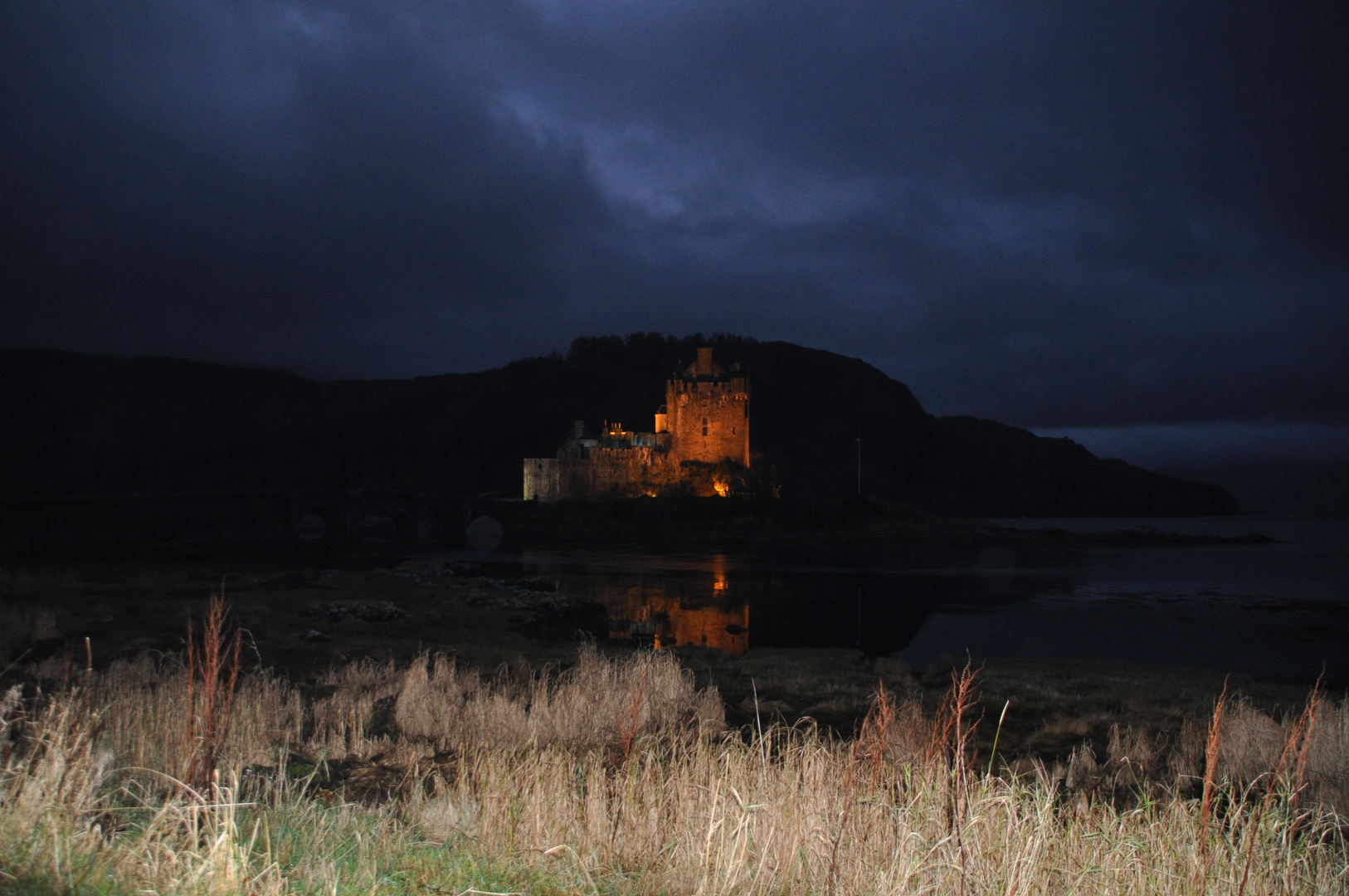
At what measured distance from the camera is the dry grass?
342cm

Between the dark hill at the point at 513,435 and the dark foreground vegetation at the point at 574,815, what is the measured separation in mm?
126105

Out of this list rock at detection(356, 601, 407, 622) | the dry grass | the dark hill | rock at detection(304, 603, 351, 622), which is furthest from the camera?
the dark hill

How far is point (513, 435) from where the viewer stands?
505 ft

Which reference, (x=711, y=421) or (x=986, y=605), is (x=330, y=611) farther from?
(x=711, y=421)

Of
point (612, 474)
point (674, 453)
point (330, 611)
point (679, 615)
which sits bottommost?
point (679, 615)

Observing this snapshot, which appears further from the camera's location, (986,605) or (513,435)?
(513,435)

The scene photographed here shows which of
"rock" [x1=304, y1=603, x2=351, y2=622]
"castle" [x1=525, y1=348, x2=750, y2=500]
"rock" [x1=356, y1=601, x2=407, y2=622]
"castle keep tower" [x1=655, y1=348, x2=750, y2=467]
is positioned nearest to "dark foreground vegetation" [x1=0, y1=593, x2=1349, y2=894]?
"rock" [x1=304, y1=603, x2=351, y2=622]

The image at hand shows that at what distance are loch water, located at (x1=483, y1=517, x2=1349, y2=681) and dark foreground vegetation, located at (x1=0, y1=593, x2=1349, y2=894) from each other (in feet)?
51.3

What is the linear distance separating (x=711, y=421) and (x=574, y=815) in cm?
8202

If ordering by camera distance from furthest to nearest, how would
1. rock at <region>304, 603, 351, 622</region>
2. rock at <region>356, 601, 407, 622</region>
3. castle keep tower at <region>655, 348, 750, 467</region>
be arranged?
castle keep tower at <region>655, 348, 750, 467</region>, rock at <region>356, 601, 407, 622</region>, rock at <region>304, 603, 351, 622</region>

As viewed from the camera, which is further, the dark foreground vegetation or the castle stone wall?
the castle stone wall

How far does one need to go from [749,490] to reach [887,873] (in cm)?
7699

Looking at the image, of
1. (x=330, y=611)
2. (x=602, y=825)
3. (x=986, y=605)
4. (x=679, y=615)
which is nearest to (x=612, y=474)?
(x=986, y=605)

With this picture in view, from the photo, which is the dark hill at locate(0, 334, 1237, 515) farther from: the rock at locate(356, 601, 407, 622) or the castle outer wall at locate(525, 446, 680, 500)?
the rock at locate(356, 601, 407, 622)
